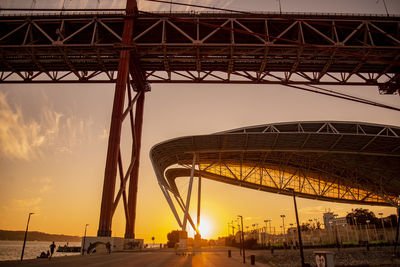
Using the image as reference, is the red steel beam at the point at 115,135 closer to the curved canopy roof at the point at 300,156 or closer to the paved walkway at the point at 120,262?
the paved walkway at the point at 120,262

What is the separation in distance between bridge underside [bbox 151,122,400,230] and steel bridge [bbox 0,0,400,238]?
7.36 meters

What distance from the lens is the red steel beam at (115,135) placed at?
2508 cm

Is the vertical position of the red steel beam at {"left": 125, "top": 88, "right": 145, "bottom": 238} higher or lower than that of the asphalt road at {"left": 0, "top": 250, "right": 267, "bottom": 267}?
higher

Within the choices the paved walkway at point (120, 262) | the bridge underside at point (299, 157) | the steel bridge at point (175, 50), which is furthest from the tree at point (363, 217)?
the paved walkway at point (120, 262)

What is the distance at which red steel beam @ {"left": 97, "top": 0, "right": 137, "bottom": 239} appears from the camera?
25078 mm

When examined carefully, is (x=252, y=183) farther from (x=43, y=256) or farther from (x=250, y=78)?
(x=43, y=256)

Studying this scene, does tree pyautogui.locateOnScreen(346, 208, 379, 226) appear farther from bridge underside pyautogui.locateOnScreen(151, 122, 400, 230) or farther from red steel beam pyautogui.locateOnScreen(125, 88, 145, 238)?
red steel beam pyautogui.locateOnScreen(125, 88, 145, 238)

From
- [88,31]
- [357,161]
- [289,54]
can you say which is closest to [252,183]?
[357,161]

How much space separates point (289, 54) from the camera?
105 ft

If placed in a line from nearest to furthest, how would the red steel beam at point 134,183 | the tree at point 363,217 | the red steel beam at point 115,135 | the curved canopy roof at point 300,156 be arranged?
the red steel beam at point 115,135
the red steel beam at point 134,183
the curved canopy roof at point 300,156
the tree at point 363,217

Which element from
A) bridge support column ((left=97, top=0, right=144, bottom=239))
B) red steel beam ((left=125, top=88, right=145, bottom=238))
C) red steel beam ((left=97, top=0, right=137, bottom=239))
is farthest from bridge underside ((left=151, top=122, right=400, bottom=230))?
red steel beam ((left=97, top=0, right=137, bottom=239))

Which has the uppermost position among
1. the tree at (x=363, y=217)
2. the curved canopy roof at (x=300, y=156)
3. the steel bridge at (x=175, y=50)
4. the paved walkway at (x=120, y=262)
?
the steel bridge at (x=175, y=50)

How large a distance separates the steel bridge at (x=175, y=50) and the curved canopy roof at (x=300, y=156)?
23.8ft

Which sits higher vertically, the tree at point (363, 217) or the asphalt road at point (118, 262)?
the tree at point (363, 217)
